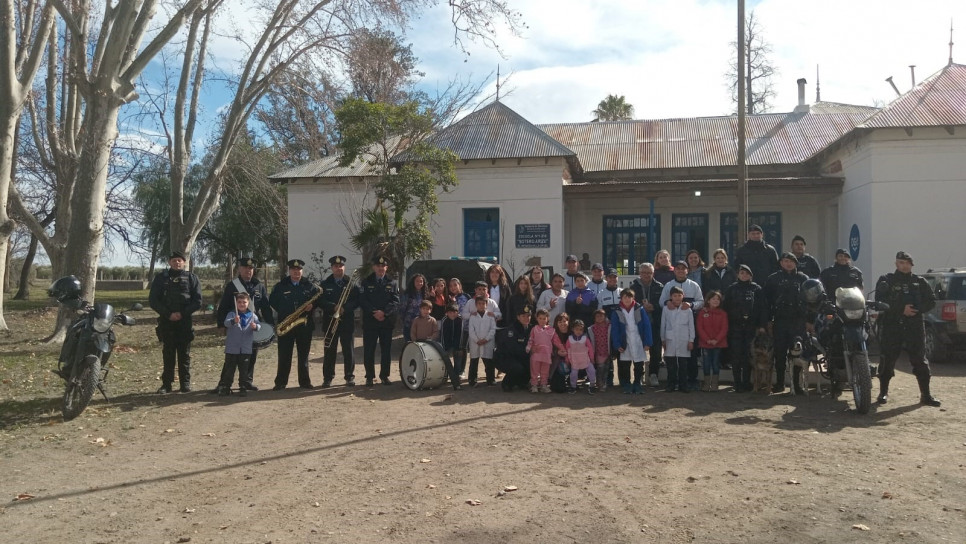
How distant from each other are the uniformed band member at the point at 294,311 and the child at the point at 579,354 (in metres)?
3.47

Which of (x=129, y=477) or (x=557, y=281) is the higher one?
(x=557, y=281)

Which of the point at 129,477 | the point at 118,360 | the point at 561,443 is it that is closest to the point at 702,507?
the point at 561,443

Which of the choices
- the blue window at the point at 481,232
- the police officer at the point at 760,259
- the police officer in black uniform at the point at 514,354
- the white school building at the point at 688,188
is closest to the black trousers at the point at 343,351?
the police officer in black uniform at the point at 514,354

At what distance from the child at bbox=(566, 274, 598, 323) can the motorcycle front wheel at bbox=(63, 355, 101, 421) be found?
19.2 feet

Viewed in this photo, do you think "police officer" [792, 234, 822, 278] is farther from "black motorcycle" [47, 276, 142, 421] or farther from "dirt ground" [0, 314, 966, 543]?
"black motorcycle" [47, 276, 142, 421]

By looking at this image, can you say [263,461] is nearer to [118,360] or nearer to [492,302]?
[492,302]

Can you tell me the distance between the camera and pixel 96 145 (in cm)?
1312

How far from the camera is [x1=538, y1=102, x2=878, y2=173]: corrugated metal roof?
77.2 feet

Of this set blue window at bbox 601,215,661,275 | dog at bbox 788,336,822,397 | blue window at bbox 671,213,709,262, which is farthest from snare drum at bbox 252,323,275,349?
blue window at bbox 671,213,709,262

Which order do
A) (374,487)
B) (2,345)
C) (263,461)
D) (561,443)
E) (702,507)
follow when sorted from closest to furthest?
(702,507), (374,487), (263,461), (561,443), (2,345)

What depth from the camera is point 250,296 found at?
9.83 meters

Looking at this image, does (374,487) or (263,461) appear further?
(263,461)

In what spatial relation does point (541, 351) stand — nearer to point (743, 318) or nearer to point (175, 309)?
point (743, 318)

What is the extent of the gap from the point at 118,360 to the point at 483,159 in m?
11.8
